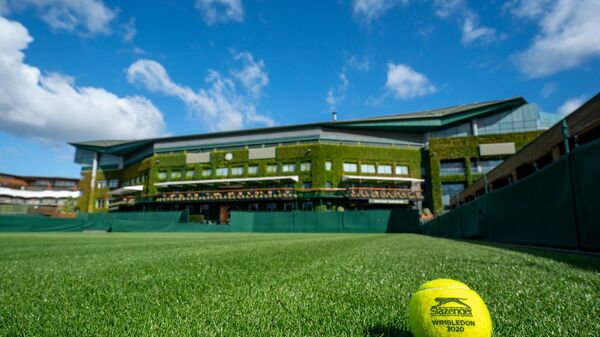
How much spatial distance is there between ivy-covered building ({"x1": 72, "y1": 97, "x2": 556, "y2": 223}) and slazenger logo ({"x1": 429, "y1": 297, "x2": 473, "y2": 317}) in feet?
139

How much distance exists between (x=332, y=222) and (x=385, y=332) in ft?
98.6

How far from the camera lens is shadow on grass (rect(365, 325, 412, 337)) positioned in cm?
173

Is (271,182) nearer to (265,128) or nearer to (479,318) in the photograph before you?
(265,128)

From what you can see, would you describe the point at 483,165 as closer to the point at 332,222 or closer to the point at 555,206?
the point at 332,222

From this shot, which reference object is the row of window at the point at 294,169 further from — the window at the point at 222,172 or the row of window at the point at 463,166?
the row of window at the point at 463,166

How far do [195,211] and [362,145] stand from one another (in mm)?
27214

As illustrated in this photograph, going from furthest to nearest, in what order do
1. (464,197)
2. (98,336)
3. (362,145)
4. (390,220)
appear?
(362,145), (464,197), (390,220), (98,336)

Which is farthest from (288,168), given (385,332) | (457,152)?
(385,332)

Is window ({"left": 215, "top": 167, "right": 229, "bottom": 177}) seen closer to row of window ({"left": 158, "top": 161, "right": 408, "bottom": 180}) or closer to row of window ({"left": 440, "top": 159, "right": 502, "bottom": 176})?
row of window ({"left": 158, "top": 161, "right": 408, "bottom": 180})

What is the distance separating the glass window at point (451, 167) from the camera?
46094 mm

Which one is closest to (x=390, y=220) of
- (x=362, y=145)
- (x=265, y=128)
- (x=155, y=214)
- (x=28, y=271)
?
(x=362, y=145)

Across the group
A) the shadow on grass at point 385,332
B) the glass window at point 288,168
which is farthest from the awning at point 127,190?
the shadow on grass at point 385,332

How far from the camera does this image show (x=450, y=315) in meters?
1.57

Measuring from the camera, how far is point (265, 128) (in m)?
50.9
